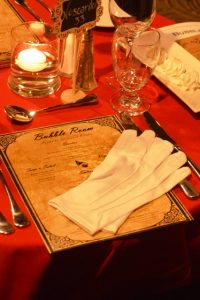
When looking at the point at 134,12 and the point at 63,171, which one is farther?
the point at 134,12

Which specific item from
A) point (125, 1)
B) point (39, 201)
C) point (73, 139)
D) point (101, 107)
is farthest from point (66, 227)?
point (125, 1)

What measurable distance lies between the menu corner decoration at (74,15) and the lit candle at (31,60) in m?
0.12

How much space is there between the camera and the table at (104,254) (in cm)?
82

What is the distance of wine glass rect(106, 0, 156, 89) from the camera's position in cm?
109

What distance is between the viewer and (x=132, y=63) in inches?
46.5

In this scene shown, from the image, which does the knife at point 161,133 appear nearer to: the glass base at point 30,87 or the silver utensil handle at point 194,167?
the silver utensil handle at point 194,167

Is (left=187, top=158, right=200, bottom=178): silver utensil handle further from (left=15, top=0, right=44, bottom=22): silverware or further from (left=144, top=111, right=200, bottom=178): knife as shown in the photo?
(left=15, top=0, right=44, bottom=22): silverware

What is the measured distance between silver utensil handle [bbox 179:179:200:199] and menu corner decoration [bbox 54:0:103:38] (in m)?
0.37

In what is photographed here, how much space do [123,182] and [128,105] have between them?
282 mm

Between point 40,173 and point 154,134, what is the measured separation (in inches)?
9.3

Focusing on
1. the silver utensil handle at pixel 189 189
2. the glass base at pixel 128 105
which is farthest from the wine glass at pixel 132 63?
the silver utensil handle at pixel 189 189

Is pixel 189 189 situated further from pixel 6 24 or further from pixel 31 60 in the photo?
pixel 6 24

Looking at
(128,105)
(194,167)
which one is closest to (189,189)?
(194,167)

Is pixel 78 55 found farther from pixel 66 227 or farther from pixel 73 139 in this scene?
pixel 66 227
